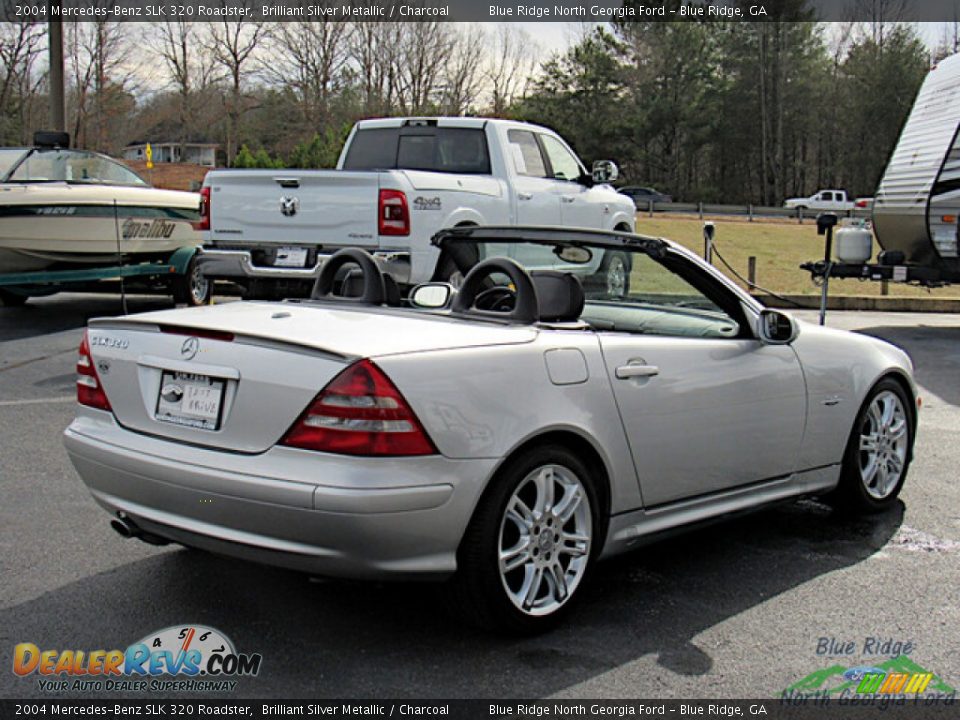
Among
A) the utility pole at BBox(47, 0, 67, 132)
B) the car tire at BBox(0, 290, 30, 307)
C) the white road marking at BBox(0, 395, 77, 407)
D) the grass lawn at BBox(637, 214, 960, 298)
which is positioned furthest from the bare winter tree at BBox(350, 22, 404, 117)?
the white road marking at BBox(0, 395, 77, 407)

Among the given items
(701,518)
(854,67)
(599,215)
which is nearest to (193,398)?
(701,518)

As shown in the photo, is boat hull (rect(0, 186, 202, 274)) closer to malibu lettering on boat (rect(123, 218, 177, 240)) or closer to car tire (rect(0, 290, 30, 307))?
malibu lettering on boat (rect(123, 218, 177, 240))

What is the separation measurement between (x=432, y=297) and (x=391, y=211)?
5.57m

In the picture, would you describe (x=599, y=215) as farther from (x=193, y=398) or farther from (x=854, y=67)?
(x=854, y=67)

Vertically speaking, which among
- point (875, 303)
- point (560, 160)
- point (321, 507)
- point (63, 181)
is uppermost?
point (560, 160)

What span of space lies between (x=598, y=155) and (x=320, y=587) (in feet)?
232

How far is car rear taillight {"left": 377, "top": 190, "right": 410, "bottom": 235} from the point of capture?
33.9 ft

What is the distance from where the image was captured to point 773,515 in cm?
573

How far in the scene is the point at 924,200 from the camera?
1350 centimetres

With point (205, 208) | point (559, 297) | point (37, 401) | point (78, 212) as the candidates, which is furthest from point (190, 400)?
point (78, 212)

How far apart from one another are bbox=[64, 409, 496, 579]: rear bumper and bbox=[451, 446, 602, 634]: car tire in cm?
10

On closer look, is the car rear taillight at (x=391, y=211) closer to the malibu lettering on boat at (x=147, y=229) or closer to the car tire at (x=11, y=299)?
the malibu lettering on boat at (x=147, y=229)

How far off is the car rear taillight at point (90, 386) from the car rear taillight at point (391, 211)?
610 cm

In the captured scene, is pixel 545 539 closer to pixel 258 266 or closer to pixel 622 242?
pixel 622 242
